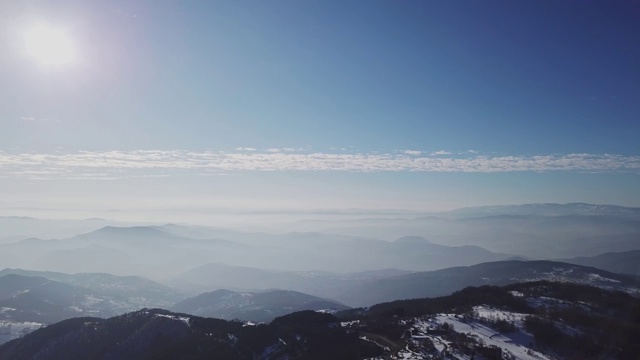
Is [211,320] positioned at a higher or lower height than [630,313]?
lower

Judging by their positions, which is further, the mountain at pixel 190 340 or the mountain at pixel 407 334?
the mountain at pixel 190 340

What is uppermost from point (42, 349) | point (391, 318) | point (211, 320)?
point (391, 318)

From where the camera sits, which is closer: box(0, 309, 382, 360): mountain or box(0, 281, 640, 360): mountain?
box(0, 281, 640, 360): mountain

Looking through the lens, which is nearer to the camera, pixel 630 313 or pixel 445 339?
pixel 445 339

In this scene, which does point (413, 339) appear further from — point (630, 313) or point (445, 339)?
point (630, 313)

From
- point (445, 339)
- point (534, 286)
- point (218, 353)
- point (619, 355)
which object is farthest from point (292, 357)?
point (534, 286)

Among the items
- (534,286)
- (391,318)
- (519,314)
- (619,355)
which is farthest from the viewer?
(534,286)

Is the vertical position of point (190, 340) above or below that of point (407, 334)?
below

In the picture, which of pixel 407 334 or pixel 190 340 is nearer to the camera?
pixel 407 334
